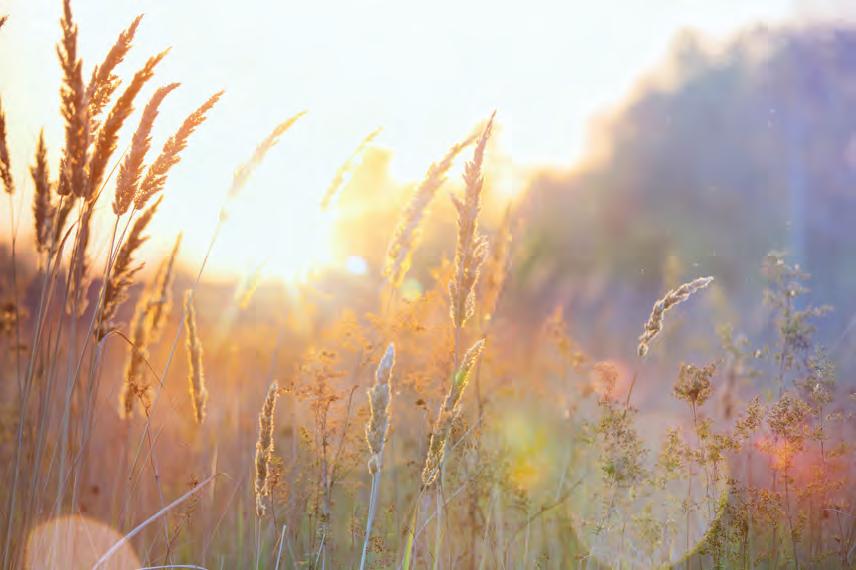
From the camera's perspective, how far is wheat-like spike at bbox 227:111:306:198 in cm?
271

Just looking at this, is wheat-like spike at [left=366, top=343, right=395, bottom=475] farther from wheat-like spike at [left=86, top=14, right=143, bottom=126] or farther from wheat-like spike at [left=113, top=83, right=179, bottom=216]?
wheat-like spike at [left=86, top=14, right=143, bottom=126]

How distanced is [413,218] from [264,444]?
1.08 m

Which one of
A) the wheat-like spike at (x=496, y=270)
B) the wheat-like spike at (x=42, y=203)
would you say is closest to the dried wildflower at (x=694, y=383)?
the wheat-like spike at (x=496, y=270)

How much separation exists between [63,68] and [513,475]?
96.1 inches

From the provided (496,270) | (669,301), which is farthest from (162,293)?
(669,301)

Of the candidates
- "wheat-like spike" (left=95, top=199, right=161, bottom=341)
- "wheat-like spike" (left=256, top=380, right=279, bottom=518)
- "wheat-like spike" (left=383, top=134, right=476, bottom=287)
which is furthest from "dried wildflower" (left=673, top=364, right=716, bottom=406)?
"wheat-like spike" (left=95, top=199, right=161, bottom=341)

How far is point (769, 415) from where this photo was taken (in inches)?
116

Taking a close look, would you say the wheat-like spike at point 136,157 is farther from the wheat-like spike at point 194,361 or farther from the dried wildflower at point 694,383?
the dried wildflower at point 694,383

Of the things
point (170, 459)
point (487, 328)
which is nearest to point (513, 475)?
point (487, 328)

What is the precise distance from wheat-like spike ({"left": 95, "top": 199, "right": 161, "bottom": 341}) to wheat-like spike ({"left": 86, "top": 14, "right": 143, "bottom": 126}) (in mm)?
361

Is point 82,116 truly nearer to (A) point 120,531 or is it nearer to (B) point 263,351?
(A) point 120,531

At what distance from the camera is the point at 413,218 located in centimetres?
305

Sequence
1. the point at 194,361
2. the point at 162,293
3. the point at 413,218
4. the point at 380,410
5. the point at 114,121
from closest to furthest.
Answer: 1. the point at 380,410
2. the point at 114,121
3. the point at 194,361
4. the point at 413,218
5. the point at 162,293

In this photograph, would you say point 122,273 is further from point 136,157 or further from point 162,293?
point 162,293
